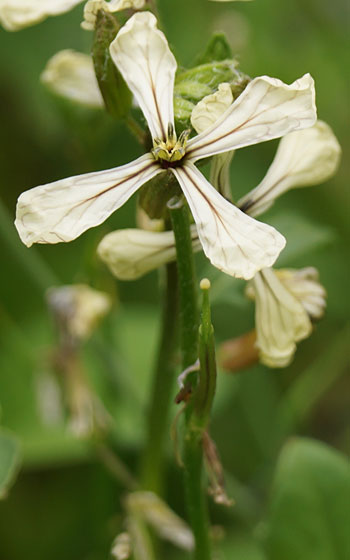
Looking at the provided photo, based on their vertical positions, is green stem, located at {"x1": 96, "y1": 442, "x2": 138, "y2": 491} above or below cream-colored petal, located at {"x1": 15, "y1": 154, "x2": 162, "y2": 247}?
below

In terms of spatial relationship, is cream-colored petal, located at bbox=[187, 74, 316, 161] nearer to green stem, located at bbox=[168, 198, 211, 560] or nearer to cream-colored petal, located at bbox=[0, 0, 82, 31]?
green stem, located at bbox=[168, 198, 211, 560]

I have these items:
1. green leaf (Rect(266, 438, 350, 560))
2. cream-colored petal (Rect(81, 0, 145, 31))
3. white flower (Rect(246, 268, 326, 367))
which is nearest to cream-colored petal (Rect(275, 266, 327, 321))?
white flower (Rect(246, 268, 326, 367))

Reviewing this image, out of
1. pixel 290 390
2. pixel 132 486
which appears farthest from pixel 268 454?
pixel 132 486

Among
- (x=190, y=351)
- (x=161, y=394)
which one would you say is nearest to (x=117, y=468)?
(x=161, y=394)

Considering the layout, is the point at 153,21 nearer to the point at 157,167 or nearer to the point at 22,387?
the point at 157,167

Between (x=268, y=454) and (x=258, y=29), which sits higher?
(x=258, y=29)

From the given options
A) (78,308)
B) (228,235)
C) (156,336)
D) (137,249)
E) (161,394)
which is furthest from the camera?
(156,336)

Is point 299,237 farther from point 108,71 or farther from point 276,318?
point 108,71
